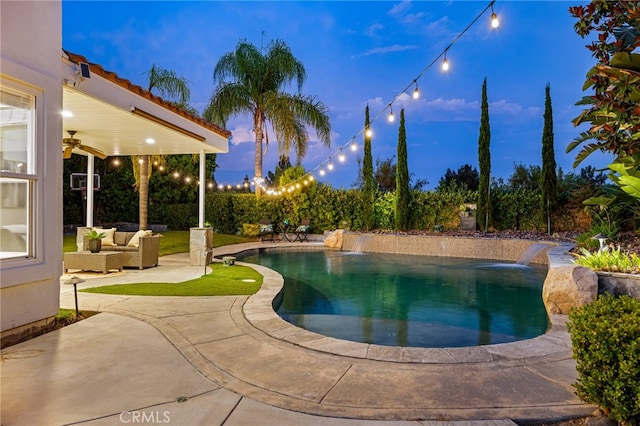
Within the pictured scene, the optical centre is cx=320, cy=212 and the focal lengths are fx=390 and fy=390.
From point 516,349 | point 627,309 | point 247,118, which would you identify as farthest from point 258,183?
point 627,309

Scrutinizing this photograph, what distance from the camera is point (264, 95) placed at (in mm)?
17250

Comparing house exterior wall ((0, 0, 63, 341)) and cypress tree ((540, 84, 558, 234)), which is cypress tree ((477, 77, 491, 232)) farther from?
house exterior wall ((0, 0, 63, 341))

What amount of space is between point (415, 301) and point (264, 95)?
1282 cm

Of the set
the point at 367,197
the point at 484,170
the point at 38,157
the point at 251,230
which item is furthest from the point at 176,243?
the point at 484,170

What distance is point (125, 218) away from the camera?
2078 centimetres

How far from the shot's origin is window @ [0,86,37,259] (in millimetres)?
4039

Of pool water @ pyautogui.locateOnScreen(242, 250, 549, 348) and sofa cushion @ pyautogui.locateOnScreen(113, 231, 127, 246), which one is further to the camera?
sofa cushion @ pyautogui.locateOnScreen(113, 231, 127, 246)

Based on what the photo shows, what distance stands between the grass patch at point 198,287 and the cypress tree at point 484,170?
36.4ft

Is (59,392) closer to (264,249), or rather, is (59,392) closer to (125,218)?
(264,249)

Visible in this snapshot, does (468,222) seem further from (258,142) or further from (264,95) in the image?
(264,95)

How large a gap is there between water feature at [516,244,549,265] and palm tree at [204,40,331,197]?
9.31 metres

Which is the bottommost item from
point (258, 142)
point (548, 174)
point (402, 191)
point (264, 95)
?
point (402, 191)

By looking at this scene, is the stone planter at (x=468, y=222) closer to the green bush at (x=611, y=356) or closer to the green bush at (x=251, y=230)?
the green bush at (x=251, y=230)
